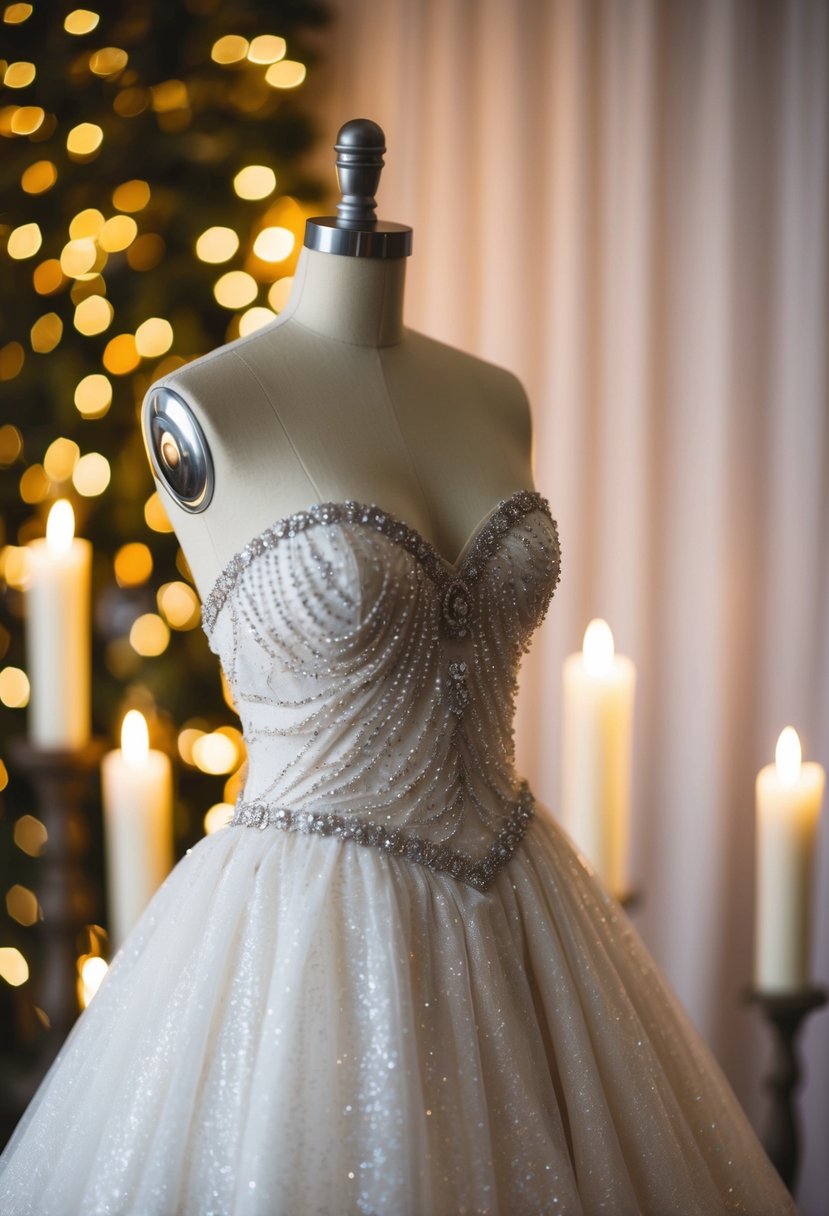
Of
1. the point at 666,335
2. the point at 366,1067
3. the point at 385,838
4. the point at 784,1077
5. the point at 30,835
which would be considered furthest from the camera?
the point at 666,335

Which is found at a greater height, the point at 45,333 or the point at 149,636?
the point at 45,333

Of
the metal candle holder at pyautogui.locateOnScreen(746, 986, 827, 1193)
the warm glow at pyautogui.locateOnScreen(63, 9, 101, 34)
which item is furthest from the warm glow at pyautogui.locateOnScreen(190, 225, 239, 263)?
the metal candle holder at pyautogui.locateOnScreen(746, 986, 827, 1193)

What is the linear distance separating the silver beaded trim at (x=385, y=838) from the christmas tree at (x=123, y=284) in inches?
35.6

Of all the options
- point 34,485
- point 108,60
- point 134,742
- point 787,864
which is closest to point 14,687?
point 34,485

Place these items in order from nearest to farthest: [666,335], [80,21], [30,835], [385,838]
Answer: [385,838], [80,21], [30,835], [666,335]

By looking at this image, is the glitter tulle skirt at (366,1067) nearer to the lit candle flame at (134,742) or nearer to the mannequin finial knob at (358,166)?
the lit candle flame at (134,742)

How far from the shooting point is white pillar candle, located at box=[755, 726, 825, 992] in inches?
66.1

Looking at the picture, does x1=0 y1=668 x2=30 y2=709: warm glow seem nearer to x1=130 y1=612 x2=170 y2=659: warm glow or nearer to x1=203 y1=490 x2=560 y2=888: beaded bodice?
x1=130 y1=612 x2=170 y2=659: warm glow

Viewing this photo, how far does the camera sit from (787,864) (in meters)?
1.69

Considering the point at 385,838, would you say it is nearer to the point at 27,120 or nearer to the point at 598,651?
the point at 598,651

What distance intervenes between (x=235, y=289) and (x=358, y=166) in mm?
901

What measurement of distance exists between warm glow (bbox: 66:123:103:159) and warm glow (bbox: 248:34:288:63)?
30cm

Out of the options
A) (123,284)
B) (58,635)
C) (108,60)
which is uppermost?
(108,60)

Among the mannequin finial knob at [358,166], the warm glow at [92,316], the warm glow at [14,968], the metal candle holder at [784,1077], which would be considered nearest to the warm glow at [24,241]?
the warm glow at [92,316]
